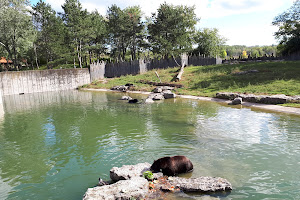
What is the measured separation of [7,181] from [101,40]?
156ft

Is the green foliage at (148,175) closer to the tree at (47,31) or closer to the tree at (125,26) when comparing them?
the tree at (125,26)

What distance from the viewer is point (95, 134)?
11.3 meters

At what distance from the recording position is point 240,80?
933 inches

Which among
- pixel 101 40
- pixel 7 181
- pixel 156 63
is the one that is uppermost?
pixel 101 40

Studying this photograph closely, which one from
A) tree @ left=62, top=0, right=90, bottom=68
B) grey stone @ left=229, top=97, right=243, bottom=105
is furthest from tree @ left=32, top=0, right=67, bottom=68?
grey stone @ left=229, top=97, right=243, bottom=105

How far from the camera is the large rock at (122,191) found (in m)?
5.42

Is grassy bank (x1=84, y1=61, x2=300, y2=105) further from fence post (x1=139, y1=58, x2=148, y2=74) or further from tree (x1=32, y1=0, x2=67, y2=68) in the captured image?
tree (x1=32, y1=0, x2=67, y2=68)

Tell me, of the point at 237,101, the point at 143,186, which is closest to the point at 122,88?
the point at 237,101

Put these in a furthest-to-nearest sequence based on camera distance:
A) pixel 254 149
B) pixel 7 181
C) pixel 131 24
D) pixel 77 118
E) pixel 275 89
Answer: pixel 131 24, pixel 275 89, pixel 77 118, pixel 254 149, pixel 7 181

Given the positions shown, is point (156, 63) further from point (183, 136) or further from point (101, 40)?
point (183, 136)

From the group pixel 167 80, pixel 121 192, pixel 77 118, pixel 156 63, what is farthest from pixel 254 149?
pixel 156 63

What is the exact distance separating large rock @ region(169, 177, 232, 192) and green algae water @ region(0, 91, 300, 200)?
0.55 ft

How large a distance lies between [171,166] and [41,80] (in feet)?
102

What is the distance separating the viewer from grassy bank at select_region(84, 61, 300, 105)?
20.0 metres
